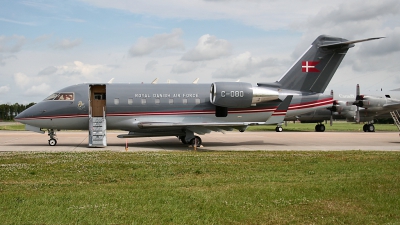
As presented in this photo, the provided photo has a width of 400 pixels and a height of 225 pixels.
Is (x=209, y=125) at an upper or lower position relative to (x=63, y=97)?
lower

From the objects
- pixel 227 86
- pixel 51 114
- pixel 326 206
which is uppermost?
pixel 227 86

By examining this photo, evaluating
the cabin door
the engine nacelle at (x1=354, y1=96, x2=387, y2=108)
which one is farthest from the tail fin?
the engine nacelle at (x1=354, y1=96, x2=387, y2=108)

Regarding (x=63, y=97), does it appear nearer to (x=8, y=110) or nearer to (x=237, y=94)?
(x=237, y=94)

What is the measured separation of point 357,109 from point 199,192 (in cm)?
3285

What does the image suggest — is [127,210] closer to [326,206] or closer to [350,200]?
[326,206]

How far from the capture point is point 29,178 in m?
10.4

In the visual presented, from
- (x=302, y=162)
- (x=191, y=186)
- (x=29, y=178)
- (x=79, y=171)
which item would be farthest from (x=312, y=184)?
(x=29, y=178)

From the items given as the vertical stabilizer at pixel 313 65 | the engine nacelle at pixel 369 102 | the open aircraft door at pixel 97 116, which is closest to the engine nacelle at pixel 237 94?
the vertical stabilizer at pixel 313 65

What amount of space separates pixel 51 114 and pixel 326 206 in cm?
1804

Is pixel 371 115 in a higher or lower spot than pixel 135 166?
higher

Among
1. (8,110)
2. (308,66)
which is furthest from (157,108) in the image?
(8,110)

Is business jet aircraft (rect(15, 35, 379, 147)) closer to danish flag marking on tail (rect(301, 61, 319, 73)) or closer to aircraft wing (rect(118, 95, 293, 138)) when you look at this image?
aircraft wing (rect(118, 95, 293, 138))

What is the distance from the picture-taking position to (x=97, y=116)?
22.6 metres

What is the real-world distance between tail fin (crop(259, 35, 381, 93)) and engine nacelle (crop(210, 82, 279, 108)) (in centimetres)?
195
